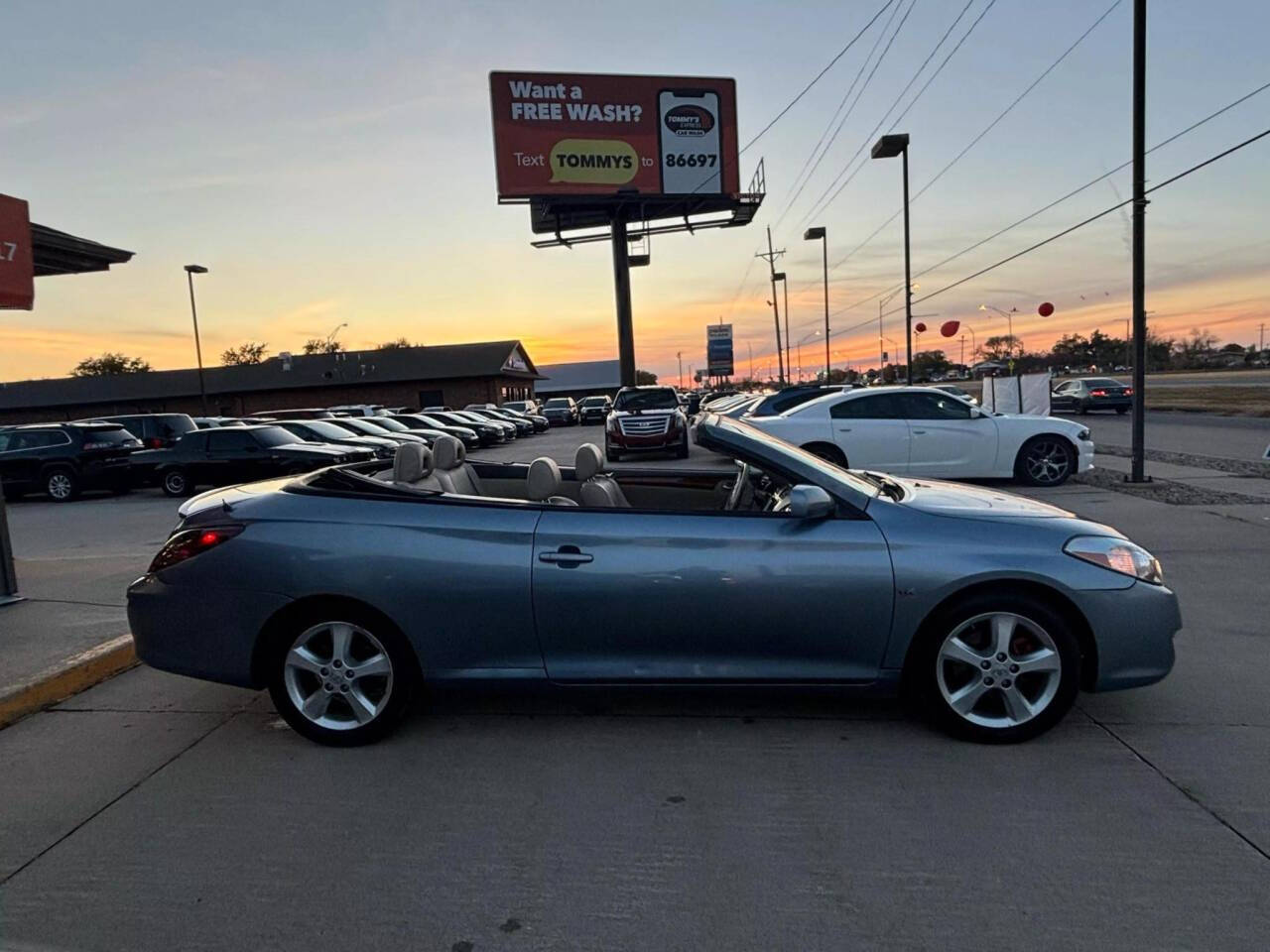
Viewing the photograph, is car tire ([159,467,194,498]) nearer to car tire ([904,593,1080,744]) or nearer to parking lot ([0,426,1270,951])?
parking lot ([0,426,1270,951])

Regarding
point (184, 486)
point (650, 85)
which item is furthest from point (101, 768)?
point (650, 85)

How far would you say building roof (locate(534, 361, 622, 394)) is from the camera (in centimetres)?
9244

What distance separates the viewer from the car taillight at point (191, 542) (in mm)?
3846

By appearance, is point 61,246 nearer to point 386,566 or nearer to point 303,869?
point 386,566

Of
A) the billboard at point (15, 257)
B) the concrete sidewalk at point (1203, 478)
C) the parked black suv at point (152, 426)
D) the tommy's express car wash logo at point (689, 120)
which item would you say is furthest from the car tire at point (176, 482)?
the tommy's express car wash logo at point (689, 120)

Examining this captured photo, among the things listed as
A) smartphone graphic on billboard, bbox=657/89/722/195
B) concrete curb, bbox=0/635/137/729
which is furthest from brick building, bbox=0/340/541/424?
concrete curb, bbox=0/635/137/729

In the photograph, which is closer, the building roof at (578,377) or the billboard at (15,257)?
the billboard at (15,257)

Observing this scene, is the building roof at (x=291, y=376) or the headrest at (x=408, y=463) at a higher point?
the building roof at (x=291, y=376)

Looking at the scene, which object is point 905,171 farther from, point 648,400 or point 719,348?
point 719,348

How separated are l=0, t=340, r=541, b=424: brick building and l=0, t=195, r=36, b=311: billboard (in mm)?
50815

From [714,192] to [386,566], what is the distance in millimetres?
36904

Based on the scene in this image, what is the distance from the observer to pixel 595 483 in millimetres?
4402

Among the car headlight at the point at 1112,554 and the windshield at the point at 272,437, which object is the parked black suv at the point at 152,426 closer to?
the windshield at the point at 272,437

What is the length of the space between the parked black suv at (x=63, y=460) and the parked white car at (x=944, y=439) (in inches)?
531
